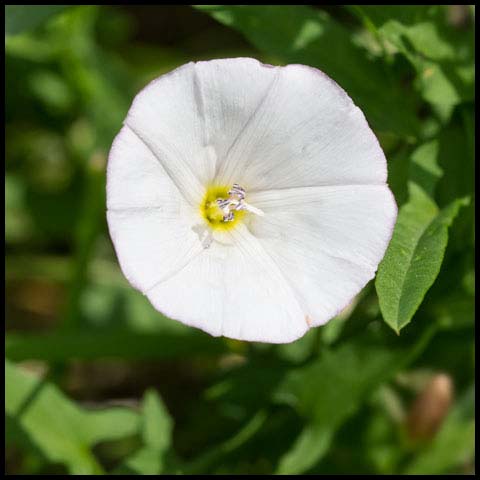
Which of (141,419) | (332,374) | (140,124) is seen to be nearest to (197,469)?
(141,419)

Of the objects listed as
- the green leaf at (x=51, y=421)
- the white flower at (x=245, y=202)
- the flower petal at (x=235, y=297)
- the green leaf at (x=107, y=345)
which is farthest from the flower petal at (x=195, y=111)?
the green leaf at (x=107, y=345)

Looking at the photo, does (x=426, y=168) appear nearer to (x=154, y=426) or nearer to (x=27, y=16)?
(x=154, y=426)

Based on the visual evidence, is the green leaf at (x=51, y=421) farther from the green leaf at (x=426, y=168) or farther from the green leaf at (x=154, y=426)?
the green leaf at (x=426, y=168)

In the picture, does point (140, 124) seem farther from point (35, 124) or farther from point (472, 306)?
point (35, 124)

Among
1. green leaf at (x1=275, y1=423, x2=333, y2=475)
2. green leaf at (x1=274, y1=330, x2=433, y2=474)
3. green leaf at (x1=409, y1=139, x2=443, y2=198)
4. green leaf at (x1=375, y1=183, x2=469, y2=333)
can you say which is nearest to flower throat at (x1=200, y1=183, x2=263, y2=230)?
green leaf at (x1=375, y1=183, x2=469, y2=333)

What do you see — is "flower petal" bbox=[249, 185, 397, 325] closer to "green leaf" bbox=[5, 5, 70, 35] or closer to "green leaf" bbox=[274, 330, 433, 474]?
"green leaf" bbox=[274, 330, 433, 474]

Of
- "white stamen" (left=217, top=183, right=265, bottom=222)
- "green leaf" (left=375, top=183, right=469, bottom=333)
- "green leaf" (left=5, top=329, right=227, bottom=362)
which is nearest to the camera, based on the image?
"green leaf" (left=375, top=183, right=469, bottom=333)

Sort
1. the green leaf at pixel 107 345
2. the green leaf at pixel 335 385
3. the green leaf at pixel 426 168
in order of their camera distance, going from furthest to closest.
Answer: the green leaf at pixel 107 345 → the green leaf at pixel 335 385 → the green leaf at pixel 426 168
